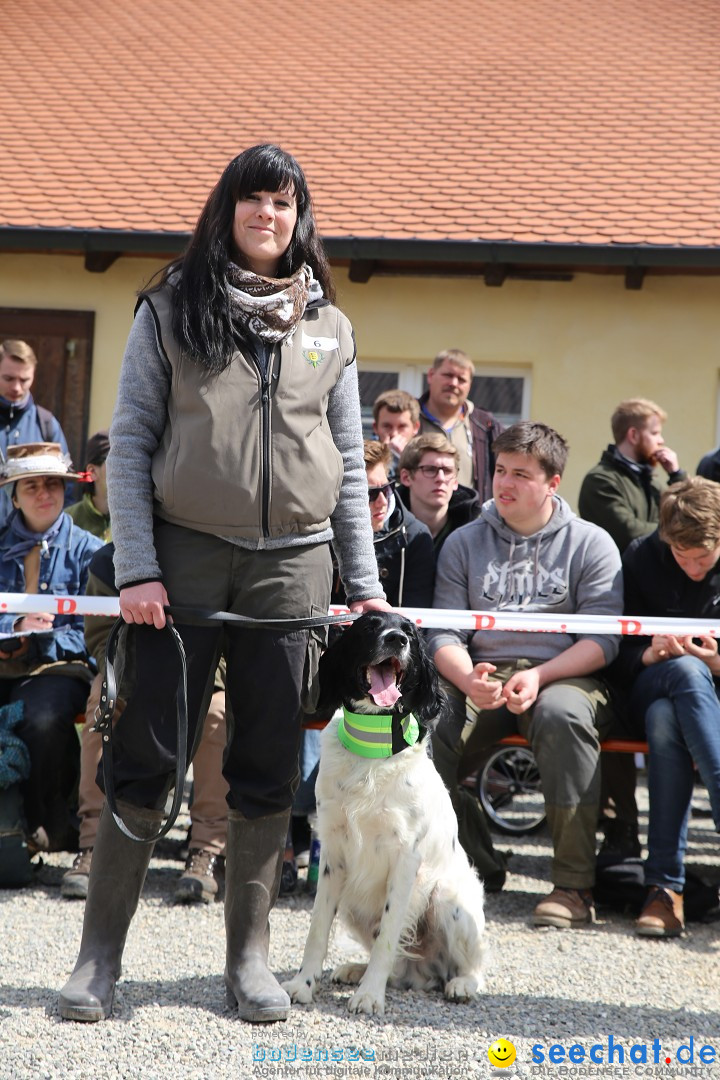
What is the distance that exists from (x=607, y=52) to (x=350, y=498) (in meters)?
10.9

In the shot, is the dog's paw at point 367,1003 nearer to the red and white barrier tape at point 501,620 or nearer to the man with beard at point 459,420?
the red and white barrier tape at point 501,620

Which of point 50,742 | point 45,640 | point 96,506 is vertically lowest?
point 50,742

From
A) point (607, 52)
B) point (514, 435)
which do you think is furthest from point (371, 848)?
point (607, 52)

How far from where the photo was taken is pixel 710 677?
504 cm

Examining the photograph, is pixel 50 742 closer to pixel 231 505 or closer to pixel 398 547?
pixel 398 547

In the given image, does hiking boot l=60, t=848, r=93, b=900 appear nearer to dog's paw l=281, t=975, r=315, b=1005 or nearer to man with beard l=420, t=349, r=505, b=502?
dog's paw l=281, t=975, r=315, b=1005

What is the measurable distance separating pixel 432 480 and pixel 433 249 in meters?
4.49

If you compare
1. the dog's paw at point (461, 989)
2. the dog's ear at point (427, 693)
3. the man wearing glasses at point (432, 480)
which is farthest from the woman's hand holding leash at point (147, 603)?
the man wearing glasses at point (432, 480)

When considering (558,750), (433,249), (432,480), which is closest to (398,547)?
(432,480)

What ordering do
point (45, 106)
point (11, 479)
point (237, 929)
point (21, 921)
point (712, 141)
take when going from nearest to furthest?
point (237, 929), point (21, 921), point (11, 479), point (712, 141), point (45, 106)

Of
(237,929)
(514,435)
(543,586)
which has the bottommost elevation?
(237,929)

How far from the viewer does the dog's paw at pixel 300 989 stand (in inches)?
140

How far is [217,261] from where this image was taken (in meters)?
3.26

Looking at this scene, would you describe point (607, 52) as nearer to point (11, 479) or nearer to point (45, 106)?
point (45, 106)
